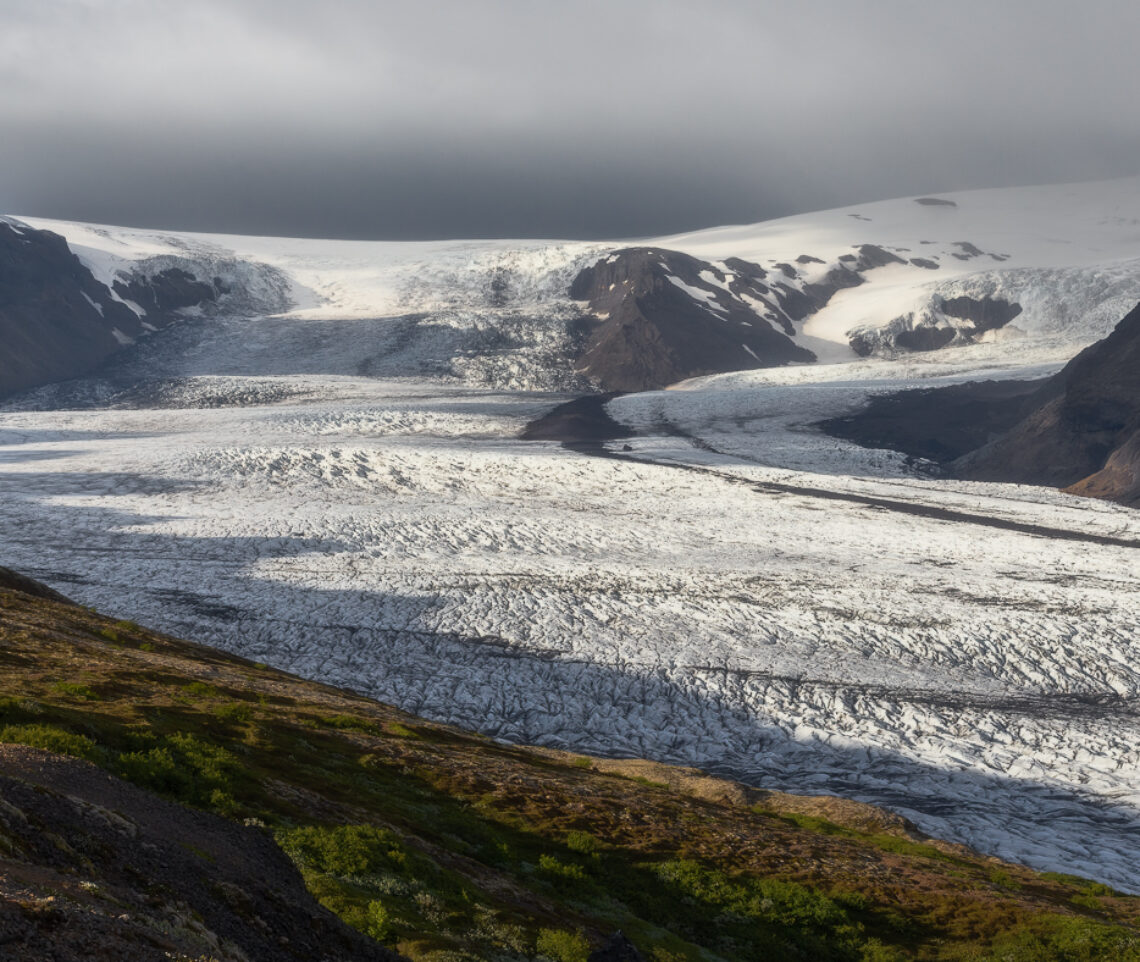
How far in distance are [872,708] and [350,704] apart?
13171mm

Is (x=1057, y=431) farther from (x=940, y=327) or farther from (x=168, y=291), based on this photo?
(x=168, y=291)

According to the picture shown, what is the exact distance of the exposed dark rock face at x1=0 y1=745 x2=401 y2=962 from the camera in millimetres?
4266

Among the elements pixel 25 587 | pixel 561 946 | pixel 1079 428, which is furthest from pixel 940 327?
pixel 561 946

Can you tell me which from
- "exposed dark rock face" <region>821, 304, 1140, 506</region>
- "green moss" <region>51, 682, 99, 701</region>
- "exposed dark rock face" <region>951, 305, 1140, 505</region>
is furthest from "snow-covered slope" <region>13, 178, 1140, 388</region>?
"green moss" <region>51, 682, 99, 701</region>

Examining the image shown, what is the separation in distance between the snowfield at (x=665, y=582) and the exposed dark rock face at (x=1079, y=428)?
7477 mm

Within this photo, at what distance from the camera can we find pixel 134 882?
18.3 feet

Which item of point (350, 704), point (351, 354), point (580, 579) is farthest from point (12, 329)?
point (350, 704)

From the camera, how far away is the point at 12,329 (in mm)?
98000

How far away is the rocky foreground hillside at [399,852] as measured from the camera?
223 inches

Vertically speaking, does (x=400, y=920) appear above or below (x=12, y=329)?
below

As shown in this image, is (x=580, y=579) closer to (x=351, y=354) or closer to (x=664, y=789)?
(x=664, y=789)

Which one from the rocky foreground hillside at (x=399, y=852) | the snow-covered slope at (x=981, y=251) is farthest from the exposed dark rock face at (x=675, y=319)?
the rocky foreground hillside at (x=399, y=852)

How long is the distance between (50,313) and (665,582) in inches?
3688

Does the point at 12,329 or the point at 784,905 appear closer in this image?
the point at 784,905
